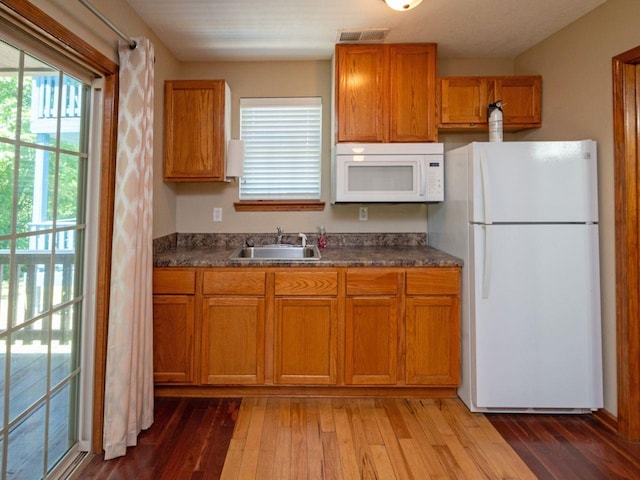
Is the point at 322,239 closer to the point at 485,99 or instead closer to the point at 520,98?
the point at 485,99

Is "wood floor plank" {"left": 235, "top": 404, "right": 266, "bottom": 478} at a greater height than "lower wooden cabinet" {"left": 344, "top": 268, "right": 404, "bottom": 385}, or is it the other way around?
"lower wooden cabinet" {"left": 344, "top": 268, "right": 404, "bottom": 385}

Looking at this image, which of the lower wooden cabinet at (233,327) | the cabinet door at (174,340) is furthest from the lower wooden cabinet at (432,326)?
the cabinet door at (174,340)

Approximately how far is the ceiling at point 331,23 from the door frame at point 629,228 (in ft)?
1.92

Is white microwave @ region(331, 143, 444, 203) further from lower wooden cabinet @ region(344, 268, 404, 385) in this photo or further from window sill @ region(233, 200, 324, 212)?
lower wooden cabinet @ region(344, 268, 404, 385)

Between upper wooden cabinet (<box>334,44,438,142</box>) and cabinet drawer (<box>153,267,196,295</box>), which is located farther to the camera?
upper wooden cabinet (<box>334,44,438,142</box>)

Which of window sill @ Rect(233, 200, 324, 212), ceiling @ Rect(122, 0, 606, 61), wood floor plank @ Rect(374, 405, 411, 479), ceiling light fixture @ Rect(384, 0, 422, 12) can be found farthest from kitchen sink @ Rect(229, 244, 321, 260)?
ceiling light fixture @ Rect(384, 0, 422, 12)

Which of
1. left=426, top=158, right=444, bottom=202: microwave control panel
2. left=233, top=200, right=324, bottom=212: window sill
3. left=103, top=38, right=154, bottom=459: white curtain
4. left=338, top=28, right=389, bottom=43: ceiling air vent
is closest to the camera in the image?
left=103, top=38, right=154, bottom=459: white curtain

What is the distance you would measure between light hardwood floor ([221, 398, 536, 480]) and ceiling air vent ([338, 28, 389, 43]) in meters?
2.44

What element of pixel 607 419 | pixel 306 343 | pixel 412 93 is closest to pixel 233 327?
pixel 306 343

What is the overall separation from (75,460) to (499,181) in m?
2.67

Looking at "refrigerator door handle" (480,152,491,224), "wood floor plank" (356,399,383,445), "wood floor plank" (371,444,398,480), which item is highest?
"refrigerator door handle" (480,152,491,224)

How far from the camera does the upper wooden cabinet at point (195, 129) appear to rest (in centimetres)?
266

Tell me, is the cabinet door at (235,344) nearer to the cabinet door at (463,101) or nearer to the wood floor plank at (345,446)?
the wood floor plank at (345,446)

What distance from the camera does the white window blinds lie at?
3029 millimetres
